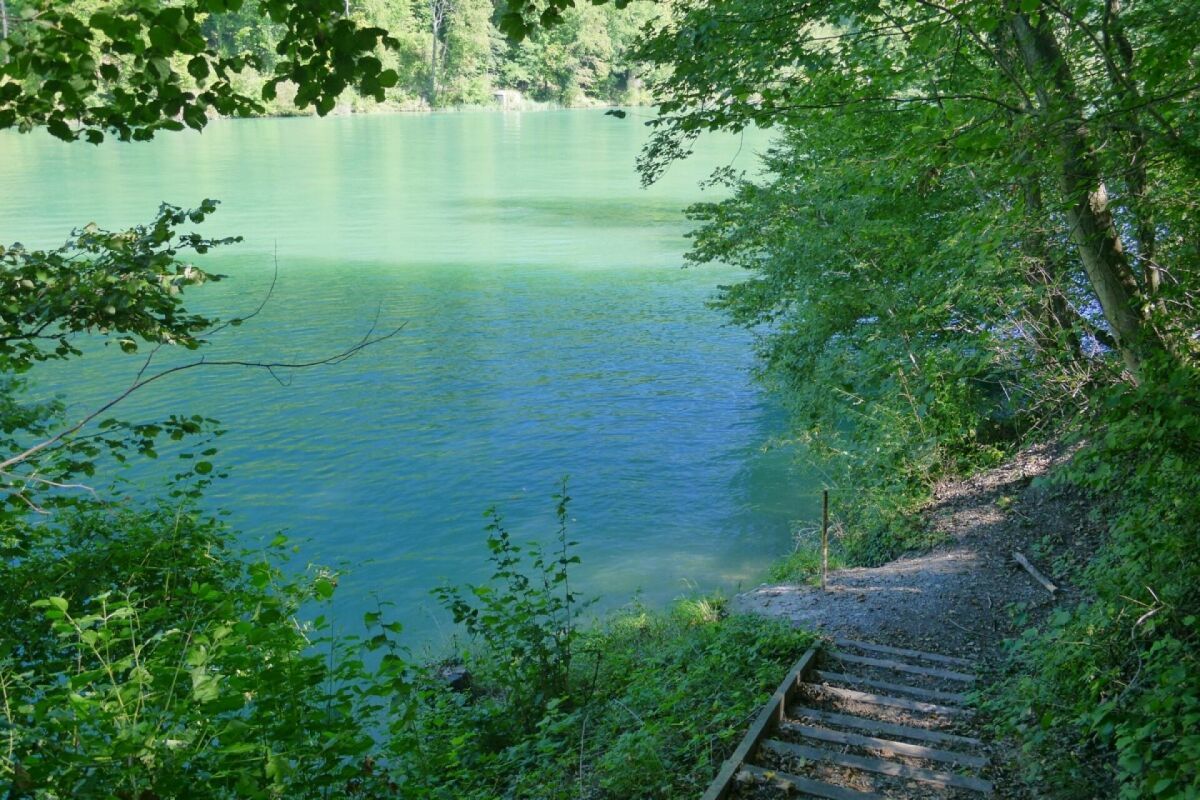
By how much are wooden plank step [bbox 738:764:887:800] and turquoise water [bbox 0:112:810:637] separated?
6835 millimetres

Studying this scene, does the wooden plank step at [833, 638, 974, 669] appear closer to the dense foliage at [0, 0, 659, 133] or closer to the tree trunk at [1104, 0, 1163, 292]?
the tree trunk at [1104, 0, 1163, 292]

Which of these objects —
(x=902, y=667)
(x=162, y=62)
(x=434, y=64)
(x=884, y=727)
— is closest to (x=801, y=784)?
(x=884, y=727)

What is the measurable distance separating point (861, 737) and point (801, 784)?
819mm

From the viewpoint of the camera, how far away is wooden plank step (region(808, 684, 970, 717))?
608 centimetres

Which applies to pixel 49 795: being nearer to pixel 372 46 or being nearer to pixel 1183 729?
pixel 372 46

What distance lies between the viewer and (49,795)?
121 inches

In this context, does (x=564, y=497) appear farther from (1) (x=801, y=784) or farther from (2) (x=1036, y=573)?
(2) (x=1036, y=573)

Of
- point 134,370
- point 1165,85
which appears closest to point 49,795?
point 1165,85

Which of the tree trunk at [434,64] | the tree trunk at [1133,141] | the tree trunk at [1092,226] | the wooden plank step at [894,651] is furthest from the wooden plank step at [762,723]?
the tree trunk at [434,64]

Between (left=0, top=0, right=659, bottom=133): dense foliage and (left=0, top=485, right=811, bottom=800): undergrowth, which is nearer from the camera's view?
(left=0, top=0, right=659, bottom=133): dense foliage

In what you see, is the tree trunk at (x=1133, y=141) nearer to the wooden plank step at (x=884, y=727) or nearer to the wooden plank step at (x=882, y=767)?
the wooden plank step at (x=884, y=727)

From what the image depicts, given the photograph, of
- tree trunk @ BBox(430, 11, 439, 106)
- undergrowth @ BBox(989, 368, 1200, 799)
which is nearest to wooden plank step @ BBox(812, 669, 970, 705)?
undergrowth @ BBox(989, 368, 1200, 799)

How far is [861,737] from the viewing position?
5590 millimetres

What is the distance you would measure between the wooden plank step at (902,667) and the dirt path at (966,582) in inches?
24.1
